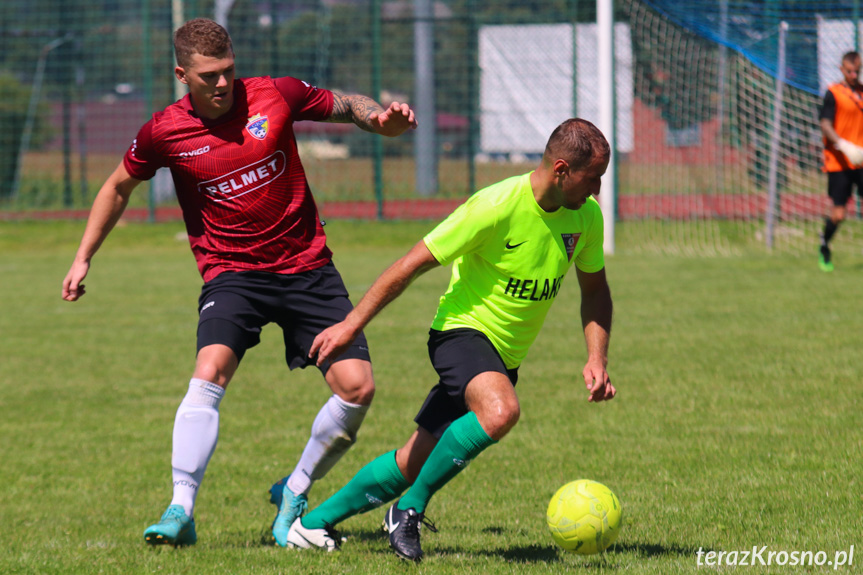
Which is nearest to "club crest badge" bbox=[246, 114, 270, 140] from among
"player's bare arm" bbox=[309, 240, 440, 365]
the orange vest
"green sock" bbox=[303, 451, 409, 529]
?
"player's bare arm" bbox=[309, 240, 440, 365]

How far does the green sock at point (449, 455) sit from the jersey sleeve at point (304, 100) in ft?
5.23

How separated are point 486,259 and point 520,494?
4.49ft

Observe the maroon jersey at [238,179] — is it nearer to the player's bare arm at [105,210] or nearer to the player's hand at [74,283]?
the player's bare arm at [105,210]

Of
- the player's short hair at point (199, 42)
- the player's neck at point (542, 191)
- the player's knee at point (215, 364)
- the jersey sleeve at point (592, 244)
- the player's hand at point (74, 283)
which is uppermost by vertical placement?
the player's short hair at point (199, 42)

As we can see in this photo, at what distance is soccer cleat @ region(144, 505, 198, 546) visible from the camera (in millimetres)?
3785

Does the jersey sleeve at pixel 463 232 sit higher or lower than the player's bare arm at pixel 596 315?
higher

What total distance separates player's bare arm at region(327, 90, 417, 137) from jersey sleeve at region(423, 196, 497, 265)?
58 centimetres

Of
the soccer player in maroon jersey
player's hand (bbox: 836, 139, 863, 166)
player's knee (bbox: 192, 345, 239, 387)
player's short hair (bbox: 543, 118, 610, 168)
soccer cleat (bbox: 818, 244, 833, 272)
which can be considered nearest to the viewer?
player's short hair (bbox: 543, 118, 610, 168)

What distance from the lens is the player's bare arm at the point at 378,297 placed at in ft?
12.1

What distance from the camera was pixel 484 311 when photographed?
4.00m

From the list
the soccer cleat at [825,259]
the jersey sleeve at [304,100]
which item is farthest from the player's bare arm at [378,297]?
the soccer cleat at [825,259]

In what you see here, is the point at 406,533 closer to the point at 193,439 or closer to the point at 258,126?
the point at 193,439

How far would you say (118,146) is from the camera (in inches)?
795

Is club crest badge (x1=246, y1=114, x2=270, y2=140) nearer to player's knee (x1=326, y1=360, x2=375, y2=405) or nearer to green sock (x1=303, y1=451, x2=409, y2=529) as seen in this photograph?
player's knee (x1=326, y1=360, x2=375, y2=405)
